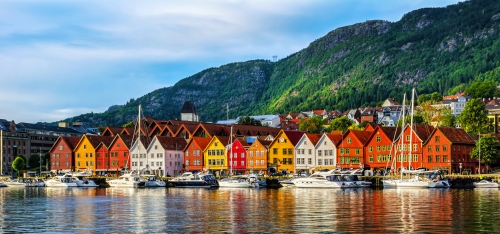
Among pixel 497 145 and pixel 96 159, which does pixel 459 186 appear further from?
pixel 96 159

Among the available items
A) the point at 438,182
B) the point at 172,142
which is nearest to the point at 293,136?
the point at 172,142

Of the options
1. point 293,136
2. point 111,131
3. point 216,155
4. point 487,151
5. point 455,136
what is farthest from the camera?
point 111,131

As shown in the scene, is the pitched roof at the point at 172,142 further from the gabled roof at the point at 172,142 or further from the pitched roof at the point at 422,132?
the pitched roof at the point at 422,132

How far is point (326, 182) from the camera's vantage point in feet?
350

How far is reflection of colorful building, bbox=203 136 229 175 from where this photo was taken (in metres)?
147

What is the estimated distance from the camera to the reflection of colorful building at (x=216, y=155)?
482ft

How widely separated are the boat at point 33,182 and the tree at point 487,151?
8381cm

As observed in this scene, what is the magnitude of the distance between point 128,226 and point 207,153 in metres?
98.7

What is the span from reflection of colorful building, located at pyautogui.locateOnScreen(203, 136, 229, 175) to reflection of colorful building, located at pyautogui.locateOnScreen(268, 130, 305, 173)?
33.9 feet

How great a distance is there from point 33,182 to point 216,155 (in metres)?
38.1

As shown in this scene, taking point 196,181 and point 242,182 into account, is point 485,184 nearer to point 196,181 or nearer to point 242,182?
point 242,182

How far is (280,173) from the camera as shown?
137m

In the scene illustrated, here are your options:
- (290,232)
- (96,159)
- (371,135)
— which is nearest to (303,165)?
(371,135)

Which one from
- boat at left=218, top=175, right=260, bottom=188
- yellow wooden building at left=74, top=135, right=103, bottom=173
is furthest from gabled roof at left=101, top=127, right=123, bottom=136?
boat at left=218, top=175, right=260, bottom=188
